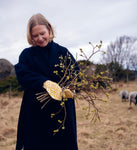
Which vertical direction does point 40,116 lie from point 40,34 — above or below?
below

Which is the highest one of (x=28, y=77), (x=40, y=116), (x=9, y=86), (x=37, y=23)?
(x=37, y=23)

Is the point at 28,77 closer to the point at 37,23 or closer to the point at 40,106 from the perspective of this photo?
the point at 40,106

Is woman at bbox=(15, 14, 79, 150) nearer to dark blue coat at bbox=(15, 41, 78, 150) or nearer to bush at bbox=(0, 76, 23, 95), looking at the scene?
dark blue coat at bbox=(15, 41, 78, 150)

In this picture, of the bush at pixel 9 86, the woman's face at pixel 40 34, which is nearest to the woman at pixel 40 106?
the woman's face at pixel 40 34

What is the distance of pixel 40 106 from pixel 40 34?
773mm

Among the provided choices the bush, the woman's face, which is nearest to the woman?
the woman's face

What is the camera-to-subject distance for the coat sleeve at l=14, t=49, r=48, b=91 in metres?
1.72

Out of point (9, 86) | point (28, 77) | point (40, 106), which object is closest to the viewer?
point (28, 77)

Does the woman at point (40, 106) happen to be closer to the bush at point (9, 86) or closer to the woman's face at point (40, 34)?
the woman's face at point (40, 34)

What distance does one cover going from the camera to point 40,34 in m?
1.89

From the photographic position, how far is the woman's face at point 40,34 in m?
1.88

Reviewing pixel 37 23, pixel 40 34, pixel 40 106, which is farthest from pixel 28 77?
pixel 37 23

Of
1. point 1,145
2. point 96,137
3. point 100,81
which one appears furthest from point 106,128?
point 100,81

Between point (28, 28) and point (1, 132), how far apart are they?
3372 millimetres
